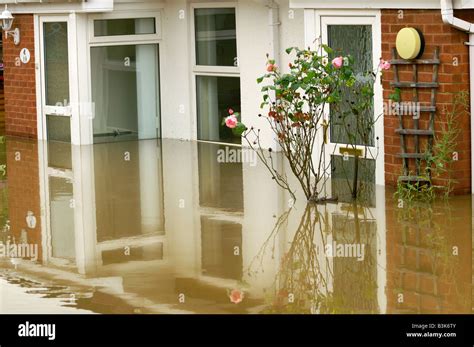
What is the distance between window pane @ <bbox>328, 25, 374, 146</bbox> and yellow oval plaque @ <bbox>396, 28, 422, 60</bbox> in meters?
0.91

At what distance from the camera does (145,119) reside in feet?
65.6

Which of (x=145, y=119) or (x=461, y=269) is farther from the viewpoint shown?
(x=145, y=119)

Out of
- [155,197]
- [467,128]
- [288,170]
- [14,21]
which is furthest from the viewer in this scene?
[14,21]

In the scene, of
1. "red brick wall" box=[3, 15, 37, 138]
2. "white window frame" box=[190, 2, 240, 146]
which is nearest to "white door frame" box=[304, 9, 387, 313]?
"white window frame" box=[190, 2, 240, 146]

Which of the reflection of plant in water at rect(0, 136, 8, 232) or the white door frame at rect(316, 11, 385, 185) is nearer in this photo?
the reflection of plant in water at rect(0, 136, 8, 232)

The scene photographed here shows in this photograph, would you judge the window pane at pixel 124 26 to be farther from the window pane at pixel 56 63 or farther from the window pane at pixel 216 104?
the window pane at pixel 216 104

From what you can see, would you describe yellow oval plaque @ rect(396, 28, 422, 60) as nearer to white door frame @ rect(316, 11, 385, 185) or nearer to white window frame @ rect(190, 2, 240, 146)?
white door frame @ rect(316, 11, 385, 185)

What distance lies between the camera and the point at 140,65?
19781 millimetres

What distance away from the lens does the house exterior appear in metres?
18.1

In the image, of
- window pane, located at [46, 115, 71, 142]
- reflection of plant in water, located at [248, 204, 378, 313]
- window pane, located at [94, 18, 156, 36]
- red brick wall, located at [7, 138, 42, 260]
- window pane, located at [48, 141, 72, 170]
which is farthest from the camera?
window pane, located at [46, 115, 71, 142]

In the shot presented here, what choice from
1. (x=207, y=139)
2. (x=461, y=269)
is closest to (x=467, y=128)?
(x=461, y=269)

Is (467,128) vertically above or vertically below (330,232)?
above
